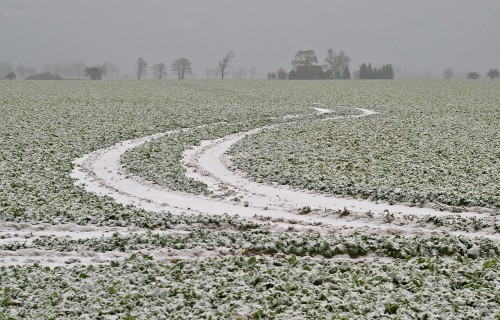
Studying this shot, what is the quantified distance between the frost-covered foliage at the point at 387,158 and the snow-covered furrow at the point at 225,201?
0.90 metres

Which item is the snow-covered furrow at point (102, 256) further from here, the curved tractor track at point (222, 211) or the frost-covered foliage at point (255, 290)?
the frost-covered foliage at point (255, 290)

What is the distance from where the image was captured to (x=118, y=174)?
23688 millimetres

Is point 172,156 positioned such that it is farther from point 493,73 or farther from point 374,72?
point 493,73

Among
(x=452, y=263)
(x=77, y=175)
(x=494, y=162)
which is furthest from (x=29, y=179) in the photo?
(x=494, y=162)

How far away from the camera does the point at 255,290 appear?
11.6 metres

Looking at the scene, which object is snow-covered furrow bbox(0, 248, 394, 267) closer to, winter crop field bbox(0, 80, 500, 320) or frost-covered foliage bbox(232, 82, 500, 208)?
winter crop field bbox(0, 80, 500, 320)

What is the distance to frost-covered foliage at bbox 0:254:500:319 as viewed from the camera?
10.6m

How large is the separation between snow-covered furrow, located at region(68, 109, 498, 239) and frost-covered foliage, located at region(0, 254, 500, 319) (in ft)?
11.7

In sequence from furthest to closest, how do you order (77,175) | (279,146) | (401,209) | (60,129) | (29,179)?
1. (60,129)
2. (279,146)
3. (77,175)
4. (29,179)
5. (401,209)

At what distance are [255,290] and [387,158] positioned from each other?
1577 centimetres

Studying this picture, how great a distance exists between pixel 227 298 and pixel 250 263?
197 centimetres

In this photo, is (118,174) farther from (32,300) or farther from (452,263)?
(452,263)

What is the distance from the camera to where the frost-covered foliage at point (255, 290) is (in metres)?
10.6

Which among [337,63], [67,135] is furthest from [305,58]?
[67,135]
